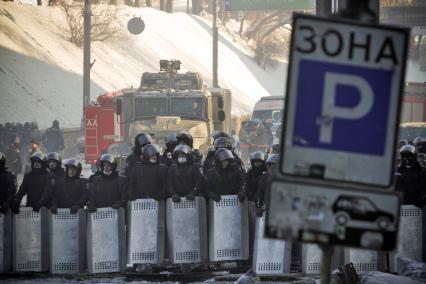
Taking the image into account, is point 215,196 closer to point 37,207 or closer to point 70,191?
point 70,191

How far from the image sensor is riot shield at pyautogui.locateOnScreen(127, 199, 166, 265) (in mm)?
13547

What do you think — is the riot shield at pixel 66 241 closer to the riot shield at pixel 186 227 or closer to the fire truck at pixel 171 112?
the riot shield at pixel 186 227

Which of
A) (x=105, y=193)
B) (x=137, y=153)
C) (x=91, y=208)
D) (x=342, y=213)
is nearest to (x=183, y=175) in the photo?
(x=105, y=193)

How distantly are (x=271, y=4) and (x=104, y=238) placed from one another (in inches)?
1785

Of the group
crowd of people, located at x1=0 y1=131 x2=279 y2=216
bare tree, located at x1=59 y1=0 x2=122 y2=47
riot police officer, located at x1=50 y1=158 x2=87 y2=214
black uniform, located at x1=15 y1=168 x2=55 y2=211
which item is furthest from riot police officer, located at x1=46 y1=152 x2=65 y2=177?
bare tree, located at x1=59 y1=0 x2=122 y2=47

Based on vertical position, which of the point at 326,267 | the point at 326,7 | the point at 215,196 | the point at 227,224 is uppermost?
the point at 326,7

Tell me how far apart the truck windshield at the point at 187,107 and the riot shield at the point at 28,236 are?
39.9ft

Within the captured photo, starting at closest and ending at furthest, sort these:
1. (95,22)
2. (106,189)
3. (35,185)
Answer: (106,189) → (35,185) → (95,22)

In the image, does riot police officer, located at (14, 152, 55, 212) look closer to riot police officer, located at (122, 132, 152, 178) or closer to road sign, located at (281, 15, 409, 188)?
riot police officer, located at (122, 132, 152, 178)

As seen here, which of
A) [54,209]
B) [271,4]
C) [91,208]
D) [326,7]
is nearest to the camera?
[91,208]

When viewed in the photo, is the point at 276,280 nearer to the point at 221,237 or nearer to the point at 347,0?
the point at 221,237

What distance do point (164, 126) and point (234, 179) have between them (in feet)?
37.3

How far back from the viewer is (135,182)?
558 inches

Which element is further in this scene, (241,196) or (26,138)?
(26,138)
